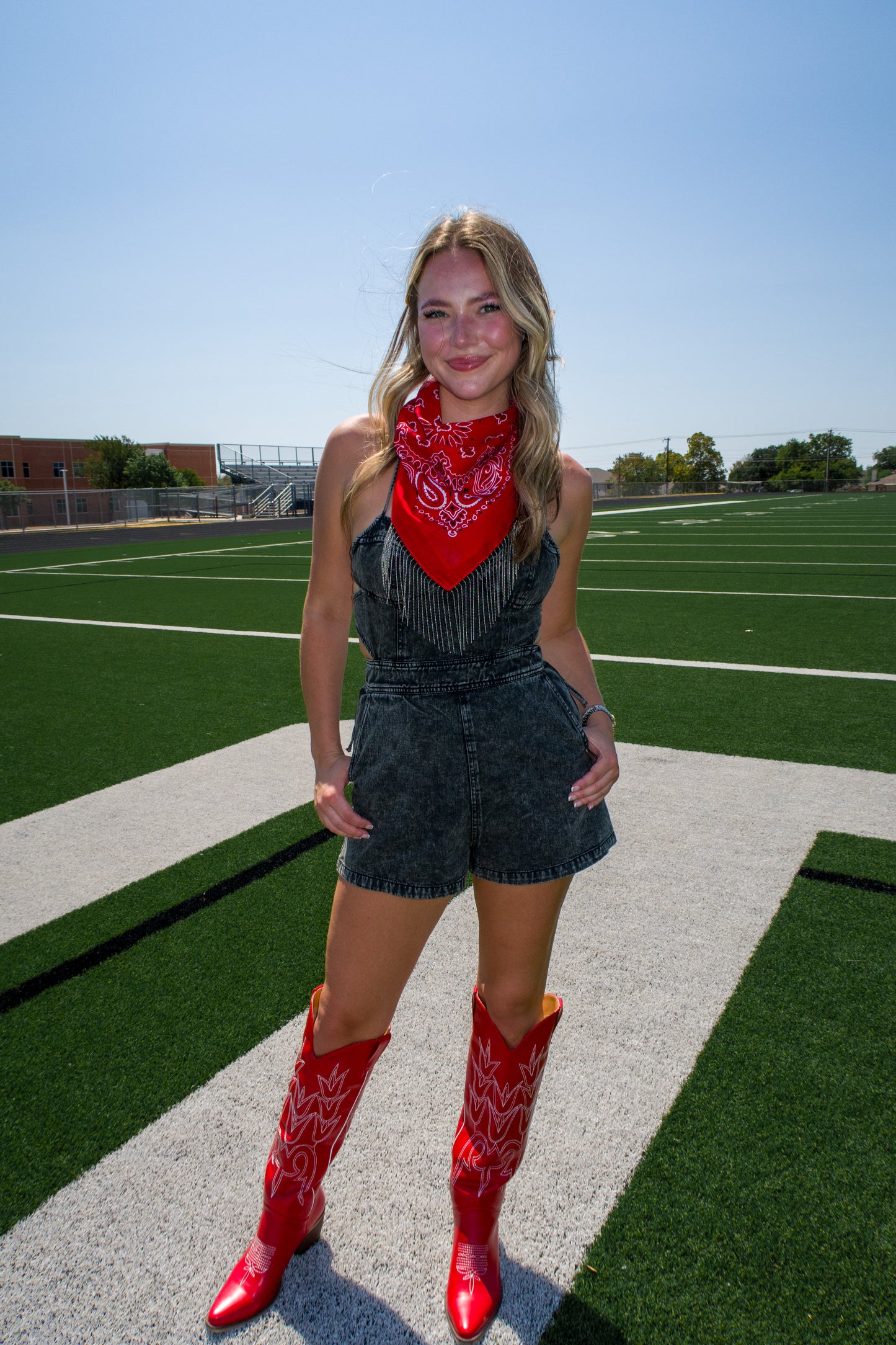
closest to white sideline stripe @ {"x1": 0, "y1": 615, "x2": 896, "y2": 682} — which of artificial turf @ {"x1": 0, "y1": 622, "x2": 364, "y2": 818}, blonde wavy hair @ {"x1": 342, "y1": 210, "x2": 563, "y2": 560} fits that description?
artificial turf @ {"x1": 0, "y1": 622, "x2": 364, "y2": 818}

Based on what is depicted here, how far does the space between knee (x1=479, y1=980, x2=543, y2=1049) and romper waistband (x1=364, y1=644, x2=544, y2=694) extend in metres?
0.58

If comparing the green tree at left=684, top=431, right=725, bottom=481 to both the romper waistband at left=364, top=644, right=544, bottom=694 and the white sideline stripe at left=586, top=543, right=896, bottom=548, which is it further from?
the romper waistband at left=364, top=644, right=544, bottom=694

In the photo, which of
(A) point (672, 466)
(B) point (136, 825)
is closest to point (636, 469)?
(A) point (672, 466)

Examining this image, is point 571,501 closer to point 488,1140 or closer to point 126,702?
point 488,1140

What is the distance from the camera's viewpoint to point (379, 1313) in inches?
64.9

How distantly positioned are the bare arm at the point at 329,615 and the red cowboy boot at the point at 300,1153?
17.8 inches

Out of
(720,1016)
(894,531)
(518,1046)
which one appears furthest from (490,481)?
(894,531)

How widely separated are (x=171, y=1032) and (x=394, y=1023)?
593 mm

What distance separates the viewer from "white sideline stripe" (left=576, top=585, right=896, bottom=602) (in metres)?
10.0

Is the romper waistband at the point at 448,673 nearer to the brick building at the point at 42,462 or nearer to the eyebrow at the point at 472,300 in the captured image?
the eyebrow at the point at 472,300

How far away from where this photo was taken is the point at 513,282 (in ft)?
5.47

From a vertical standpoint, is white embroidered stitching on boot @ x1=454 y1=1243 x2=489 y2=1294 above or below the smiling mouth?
below

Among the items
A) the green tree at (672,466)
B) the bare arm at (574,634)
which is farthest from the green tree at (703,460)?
the bare arm at (574,634)

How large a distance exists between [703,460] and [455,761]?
114m
